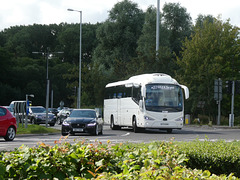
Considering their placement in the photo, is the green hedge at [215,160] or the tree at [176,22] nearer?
the green hedge at [215,160]

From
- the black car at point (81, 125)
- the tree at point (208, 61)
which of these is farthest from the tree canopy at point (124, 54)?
the black car at point (81, 125)

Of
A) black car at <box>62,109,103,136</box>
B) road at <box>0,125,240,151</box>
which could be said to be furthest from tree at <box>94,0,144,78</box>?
black car at <box>62,109,103,136</box>

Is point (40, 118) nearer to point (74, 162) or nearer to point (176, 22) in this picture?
point (176, 22)

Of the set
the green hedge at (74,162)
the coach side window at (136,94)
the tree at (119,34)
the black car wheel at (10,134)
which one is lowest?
the black car wheel at (10,134)

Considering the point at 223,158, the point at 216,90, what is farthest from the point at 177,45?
the point at 223,158

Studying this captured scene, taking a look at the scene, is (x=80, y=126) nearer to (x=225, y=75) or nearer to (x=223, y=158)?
(x=223, y=158)

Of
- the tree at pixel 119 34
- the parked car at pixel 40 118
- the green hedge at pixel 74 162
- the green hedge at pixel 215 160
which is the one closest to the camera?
the green hedge at pixel 74 162

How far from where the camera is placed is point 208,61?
185 feet

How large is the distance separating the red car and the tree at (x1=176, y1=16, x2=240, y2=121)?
31032 mm

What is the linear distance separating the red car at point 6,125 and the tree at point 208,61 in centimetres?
3103

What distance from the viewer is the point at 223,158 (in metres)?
9.30

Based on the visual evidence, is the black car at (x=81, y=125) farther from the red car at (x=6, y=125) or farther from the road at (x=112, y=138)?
the red car at (x=6, y=125)

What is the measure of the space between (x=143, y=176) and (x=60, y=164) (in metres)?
1.56

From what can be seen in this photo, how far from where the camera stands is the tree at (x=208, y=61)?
55250mm
